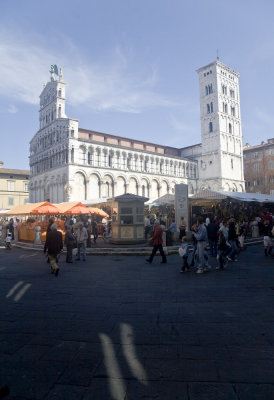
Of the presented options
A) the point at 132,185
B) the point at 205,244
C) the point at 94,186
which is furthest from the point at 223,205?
the point at 132,185

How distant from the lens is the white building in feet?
145

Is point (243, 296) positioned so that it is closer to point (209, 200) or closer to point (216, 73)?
point (209, 200)

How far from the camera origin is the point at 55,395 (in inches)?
103

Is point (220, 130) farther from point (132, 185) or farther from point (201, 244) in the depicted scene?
point (201, 244)

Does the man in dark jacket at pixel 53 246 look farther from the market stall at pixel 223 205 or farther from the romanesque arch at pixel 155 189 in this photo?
the romanesque arch at pixel 155 189

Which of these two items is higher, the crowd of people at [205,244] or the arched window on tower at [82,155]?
the arched window on tower at [82,155]

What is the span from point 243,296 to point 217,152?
2191 inches

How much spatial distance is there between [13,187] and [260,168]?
5053 centimetres

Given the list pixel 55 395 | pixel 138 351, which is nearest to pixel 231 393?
pixel 138 351

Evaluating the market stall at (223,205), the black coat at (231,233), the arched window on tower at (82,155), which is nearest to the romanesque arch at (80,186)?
the arched window on tower at (82,155)

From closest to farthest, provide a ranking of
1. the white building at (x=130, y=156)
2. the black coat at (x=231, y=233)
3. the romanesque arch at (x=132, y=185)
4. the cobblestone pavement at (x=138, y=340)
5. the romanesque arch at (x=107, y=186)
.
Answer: the cobblestone pavement at (x=138, y=340)
the black coat at (x=231, y=233)
the white building at (x=130, y=156)
the romanesque arch at (x=107, y=186)
the romanesque arch at (x=132, y=185)

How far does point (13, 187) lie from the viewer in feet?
185

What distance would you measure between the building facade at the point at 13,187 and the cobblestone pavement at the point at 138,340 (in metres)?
52.4

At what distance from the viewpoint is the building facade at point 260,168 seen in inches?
2239
